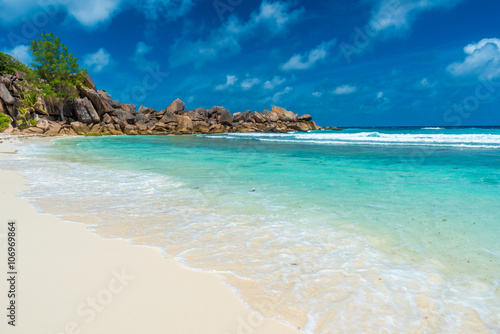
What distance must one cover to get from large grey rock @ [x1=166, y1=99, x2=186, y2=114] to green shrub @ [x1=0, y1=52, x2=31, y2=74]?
2631 centimetres

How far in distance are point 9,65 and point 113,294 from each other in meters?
72.1

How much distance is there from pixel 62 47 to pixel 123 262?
61.9m

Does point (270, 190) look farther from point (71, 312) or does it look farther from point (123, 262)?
point (71, 312)

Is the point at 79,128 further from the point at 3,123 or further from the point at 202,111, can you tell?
the point at 202,111

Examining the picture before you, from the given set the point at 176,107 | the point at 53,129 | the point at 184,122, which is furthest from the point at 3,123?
the point at 176,107

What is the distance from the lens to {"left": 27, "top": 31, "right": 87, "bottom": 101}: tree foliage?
49.2m

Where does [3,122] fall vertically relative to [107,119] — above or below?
below

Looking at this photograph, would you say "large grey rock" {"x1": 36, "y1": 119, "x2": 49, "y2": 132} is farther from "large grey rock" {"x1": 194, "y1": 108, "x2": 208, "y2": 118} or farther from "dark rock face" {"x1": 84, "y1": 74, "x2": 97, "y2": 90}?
"large grey rock" {"x1": 194, "y1": 108, "x2": 208, "y2": 118}

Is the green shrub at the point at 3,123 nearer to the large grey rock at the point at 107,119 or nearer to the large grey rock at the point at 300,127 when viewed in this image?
the large grey rock at the point at 107,119

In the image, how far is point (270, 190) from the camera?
6887mm

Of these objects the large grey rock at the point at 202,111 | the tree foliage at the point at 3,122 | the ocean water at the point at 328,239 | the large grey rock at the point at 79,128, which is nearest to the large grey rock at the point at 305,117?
the large grey rock at the point at 202,111

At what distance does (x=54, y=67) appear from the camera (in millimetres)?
49375

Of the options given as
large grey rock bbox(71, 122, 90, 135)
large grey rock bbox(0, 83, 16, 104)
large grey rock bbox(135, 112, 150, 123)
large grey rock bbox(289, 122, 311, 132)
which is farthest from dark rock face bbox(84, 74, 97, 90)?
large grey rock bbox(289, 122, 311, 132)

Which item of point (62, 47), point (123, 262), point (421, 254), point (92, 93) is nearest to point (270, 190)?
point (421, 254)
